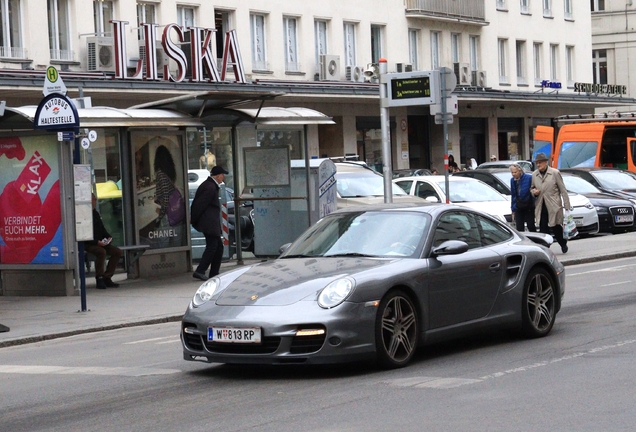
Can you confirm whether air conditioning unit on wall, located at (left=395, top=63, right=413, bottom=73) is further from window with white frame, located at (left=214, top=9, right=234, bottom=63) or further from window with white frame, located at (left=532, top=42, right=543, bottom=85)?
window with white frame, located at (left=532, top=42, right=543, bottom=85)

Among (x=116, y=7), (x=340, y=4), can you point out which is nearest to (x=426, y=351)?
(x=116, y=7)

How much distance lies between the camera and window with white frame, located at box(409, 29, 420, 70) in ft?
164

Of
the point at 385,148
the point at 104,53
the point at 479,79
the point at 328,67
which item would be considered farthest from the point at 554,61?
the point at 385,148

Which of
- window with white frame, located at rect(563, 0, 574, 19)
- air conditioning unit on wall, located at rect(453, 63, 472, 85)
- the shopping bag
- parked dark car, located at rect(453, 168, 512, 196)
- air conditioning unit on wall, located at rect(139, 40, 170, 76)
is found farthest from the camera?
window with white frame, located at rect(563, 0, 574, 19)

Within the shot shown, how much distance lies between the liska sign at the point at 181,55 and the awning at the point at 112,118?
16536 millimetres

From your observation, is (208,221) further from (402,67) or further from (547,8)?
(547,8)

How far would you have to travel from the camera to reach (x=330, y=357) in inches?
350

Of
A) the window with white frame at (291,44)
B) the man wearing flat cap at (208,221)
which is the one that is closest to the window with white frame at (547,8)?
the window with white frame at (291,44)

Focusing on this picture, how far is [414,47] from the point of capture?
165 ft

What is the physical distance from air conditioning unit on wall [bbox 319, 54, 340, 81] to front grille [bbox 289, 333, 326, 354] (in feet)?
118

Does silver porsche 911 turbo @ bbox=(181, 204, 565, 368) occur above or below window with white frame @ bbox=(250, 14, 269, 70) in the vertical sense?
below

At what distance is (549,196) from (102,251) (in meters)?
8.17

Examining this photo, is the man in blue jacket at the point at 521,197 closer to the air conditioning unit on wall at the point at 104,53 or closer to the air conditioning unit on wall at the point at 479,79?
the air conditioning unit on wall at the point at 104,53

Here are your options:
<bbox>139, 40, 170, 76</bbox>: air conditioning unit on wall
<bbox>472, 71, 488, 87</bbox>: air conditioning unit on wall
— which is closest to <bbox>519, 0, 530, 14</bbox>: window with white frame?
<bbox>472, 71, 488, 87</bbox>: air conditioning unit on wall
